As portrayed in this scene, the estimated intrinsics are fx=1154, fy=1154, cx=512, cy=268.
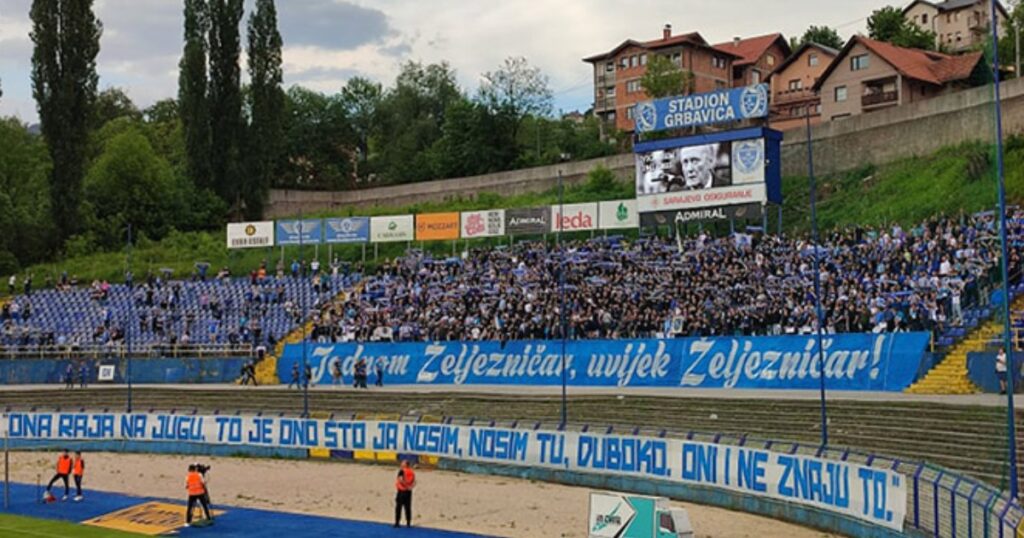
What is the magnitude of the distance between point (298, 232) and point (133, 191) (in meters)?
26.6

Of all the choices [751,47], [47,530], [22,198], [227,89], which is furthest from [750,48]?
[47,530]

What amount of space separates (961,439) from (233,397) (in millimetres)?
34442

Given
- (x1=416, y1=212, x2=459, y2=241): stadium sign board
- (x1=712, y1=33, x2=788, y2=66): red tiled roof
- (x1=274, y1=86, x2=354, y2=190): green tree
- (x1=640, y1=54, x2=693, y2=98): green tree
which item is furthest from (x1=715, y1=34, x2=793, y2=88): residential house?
(x1=416, y1=212, x2=459, y2=241): stadium sign board

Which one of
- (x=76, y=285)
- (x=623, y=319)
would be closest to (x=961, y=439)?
(x=623, y=319)

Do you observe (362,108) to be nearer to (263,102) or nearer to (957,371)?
(263,102)

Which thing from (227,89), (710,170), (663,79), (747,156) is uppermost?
(663,79)

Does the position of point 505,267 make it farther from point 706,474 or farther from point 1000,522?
point 1000,522

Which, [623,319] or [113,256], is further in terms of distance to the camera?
[113,256]

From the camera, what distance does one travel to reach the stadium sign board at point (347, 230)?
6931cm

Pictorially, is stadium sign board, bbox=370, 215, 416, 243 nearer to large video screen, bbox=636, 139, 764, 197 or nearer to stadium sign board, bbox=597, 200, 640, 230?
stadium sign board, bbox=597, 200, 640, 230

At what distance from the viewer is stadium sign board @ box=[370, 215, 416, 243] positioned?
224ft

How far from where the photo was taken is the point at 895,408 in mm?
34281

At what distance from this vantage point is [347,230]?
69750 millimetres

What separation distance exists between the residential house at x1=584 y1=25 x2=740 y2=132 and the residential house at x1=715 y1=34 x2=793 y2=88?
1.65 metres
